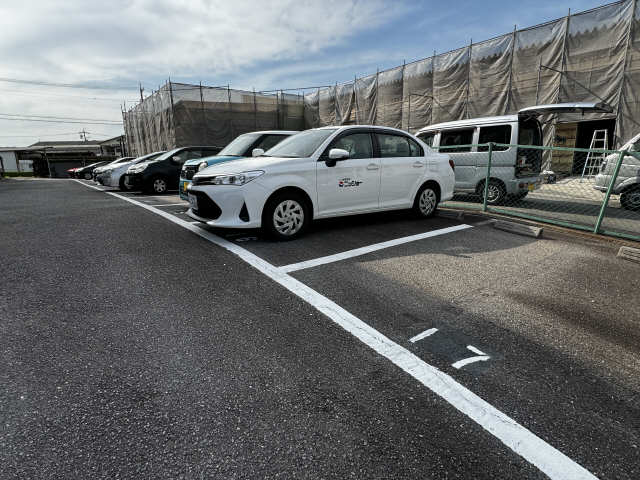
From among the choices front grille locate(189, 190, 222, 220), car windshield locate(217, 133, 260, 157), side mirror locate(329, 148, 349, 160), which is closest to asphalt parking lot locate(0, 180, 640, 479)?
front grille locate(189, 190, 222, 220)

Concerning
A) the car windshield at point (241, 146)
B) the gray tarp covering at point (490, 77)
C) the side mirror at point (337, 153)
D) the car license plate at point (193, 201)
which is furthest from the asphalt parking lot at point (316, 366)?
the gray tarp covering at point (490, 77)

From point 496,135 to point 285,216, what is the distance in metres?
6.10

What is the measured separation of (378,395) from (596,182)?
8.28 m

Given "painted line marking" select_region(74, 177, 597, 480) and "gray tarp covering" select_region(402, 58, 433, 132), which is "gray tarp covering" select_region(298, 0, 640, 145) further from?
→ "painted line marking" select_region(74, 177, 597, 480)

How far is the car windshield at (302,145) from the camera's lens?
5.28 metres

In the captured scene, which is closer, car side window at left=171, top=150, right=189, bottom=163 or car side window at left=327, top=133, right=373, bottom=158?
car side window at left=327, top=133, right=373, bottom=158

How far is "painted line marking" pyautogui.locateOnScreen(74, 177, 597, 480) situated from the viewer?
1.58m

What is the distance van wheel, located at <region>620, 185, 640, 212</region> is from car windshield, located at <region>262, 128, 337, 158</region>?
21.9ft

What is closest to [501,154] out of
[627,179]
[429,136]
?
[429,136]

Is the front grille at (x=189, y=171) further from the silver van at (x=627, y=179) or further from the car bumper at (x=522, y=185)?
the silver van at (x=627, y=179)

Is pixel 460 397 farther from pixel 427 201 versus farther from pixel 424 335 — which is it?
pixel 427 201

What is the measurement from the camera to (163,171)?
454 inches

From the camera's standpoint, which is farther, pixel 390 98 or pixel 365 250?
pixel 390 98

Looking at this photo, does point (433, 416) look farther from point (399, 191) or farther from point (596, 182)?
point (596, 182)
